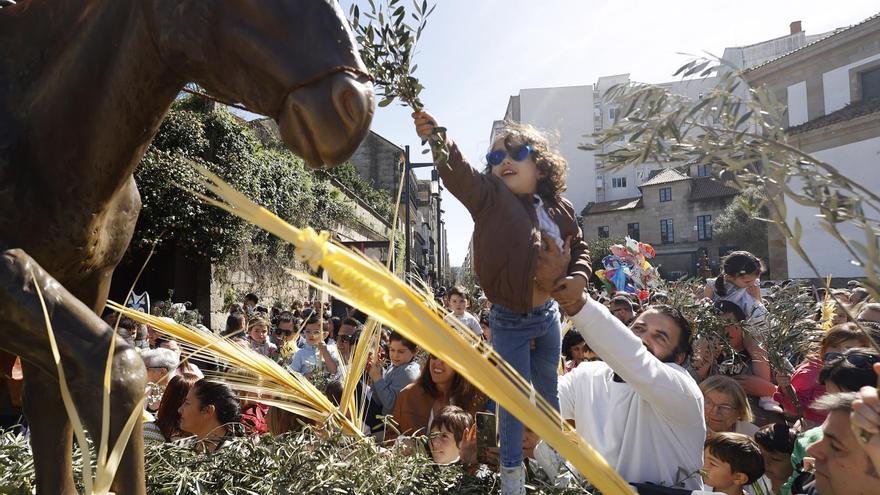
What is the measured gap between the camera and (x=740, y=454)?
266 cm

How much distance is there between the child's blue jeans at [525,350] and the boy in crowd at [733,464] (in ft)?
2.66

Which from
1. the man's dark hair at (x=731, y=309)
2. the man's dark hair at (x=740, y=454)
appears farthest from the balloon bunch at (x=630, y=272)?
the man's dark hair at (x=740, y=454)

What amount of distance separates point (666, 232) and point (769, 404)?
48391 millimetres

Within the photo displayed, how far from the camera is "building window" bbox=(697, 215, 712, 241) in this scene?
153ft

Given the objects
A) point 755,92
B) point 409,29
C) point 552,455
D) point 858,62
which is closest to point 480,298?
point 552,455

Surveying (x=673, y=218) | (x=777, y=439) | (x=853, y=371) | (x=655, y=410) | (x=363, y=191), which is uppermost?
(x=673, y=218)

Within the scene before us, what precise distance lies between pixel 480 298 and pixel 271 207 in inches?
260

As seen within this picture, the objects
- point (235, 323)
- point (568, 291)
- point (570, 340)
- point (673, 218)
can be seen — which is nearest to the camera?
point (568, 291)

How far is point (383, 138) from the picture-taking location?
31688 millimetres

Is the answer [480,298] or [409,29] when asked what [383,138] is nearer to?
[480,298]

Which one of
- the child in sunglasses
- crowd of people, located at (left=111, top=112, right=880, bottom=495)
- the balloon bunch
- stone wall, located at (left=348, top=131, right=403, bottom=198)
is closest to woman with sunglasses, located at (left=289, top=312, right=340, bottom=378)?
crowd of people, located at (left=111, top=112, right=880, bottom=495)

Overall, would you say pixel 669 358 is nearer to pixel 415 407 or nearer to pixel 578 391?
pixel 578 391

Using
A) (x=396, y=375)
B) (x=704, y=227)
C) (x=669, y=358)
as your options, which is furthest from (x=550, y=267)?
(x=704, y=227)

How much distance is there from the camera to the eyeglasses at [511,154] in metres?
2.73
